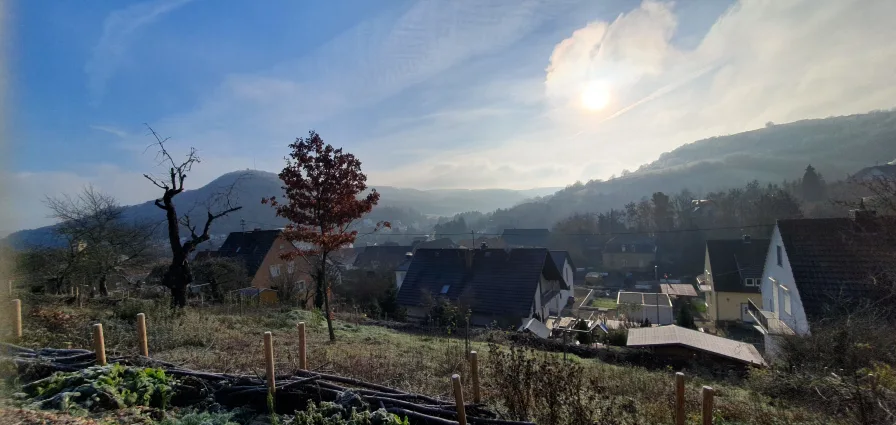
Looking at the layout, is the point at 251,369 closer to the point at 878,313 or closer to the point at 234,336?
the point at 234,336

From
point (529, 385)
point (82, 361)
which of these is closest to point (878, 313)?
point (529, 385)

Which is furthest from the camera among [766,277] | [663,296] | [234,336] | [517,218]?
[517,218]

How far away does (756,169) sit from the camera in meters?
129

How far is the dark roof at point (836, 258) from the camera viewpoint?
1324cm

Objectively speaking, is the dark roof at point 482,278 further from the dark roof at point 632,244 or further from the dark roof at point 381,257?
the dark roof at point 632,244

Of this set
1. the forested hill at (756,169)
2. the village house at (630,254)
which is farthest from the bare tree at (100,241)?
the forested hill at (756,169)

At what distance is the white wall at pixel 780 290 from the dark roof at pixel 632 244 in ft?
131

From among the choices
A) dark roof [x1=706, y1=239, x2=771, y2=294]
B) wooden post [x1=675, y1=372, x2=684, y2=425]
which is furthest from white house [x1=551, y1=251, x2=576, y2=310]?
wooden post [x1=675, y1=372, x2=684, y2=425]

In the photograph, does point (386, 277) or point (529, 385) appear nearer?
point (529, 385)

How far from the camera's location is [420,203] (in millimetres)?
181250

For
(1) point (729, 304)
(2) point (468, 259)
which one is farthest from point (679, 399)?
(1) point (729, 304)

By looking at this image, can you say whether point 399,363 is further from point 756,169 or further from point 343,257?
point 756,169

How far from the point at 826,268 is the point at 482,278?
50.3 feet

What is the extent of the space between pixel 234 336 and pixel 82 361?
3852 millimetres
